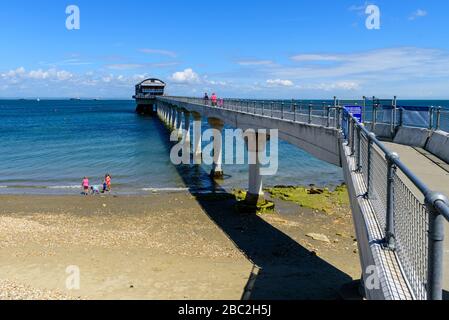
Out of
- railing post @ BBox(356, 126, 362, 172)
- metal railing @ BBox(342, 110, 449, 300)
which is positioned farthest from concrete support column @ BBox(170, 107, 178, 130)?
metal railing @ BBox(342, 110, 449, 300)

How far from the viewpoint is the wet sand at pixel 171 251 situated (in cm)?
1308

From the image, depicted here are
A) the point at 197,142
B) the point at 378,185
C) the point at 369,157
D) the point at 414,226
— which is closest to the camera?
the point at 414,226

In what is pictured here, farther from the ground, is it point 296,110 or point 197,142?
point 296,110

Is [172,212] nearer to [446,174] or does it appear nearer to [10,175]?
[446,174]

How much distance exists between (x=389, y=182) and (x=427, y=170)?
5224 millimetres

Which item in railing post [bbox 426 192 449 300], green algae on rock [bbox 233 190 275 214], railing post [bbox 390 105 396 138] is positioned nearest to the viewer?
railing post [bbox 426 192 449 300]

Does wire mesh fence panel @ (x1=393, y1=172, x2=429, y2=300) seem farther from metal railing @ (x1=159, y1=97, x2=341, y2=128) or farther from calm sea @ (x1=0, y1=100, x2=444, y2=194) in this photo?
calm sea @ (x1=0, y1=100, x2=444, y2=194)

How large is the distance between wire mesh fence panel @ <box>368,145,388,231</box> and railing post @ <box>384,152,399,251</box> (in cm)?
45

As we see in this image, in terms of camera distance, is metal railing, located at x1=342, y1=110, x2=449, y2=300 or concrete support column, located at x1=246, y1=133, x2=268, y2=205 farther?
concrete support column, located at x1=246, y1=133, x2=268, y2=205

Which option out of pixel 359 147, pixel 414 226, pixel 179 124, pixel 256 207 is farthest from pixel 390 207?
pixel 179 124

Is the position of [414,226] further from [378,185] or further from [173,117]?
[173,117]

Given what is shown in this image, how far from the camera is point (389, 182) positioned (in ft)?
17.1

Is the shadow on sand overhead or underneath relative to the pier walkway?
underneath

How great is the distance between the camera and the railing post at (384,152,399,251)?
5020 millimetres
